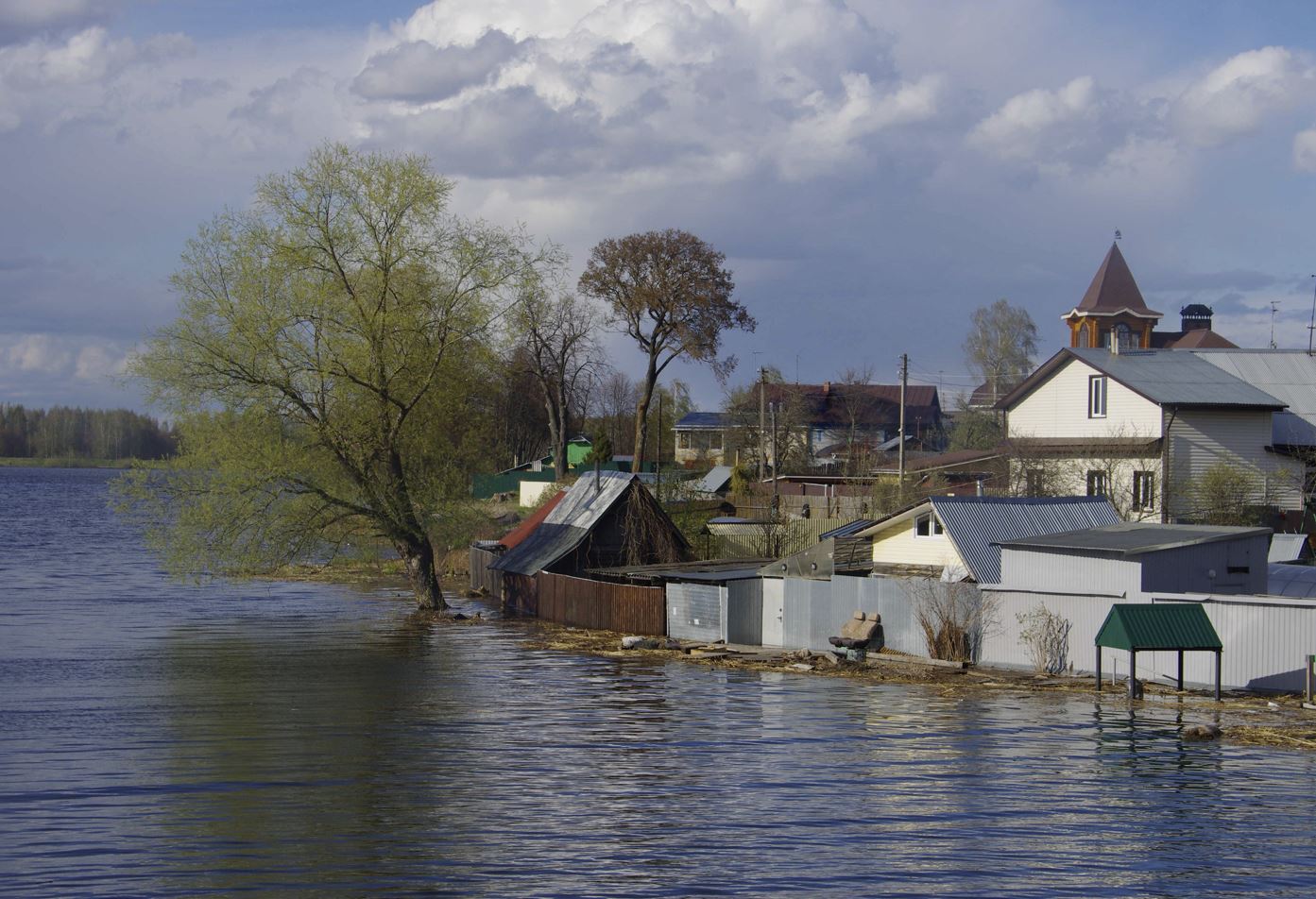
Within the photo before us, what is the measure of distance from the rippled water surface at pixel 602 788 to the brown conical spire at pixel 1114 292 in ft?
212

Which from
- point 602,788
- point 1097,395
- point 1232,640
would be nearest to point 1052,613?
point 1232,640

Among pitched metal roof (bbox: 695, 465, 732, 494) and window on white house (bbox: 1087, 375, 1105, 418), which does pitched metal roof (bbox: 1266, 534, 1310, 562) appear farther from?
pitched metal roof (bbox: 695, 465, 732, 494)

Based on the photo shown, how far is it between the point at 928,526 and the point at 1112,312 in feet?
184

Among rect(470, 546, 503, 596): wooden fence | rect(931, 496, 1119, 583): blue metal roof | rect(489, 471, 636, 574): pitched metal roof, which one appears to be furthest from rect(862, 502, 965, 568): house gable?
rect(470, 546, 503, 596): wooden fence

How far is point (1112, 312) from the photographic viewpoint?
290ft

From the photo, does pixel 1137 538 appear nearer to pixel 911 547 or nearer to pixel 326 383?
pixel 911 547

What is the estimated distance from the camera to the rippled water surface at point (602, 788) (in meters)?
15.0

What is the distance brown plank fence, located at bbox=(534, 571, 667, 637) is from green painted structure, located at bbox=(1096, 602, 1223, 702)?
14.8 m

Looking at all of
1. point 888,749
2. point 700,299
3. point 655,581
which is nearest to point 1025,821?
point 888,749

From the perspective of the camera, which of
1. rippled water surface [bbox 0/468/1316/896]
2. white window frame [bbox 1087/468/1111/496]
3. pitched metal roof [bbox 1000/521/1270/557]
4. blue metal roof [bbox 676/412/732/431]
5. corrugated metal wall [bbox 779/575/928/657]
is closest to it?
rippled water surface [bbox 0/468/1316/896]

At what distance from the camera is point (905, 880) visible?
14.8 m

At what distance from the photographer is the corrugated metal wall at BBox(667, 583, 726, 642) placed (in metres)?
36.3

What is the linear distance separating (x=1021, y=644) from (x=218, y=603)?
1283 inches

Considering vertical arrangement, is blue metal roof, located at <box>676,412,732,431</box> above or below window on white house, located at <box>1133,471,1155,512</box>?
above
